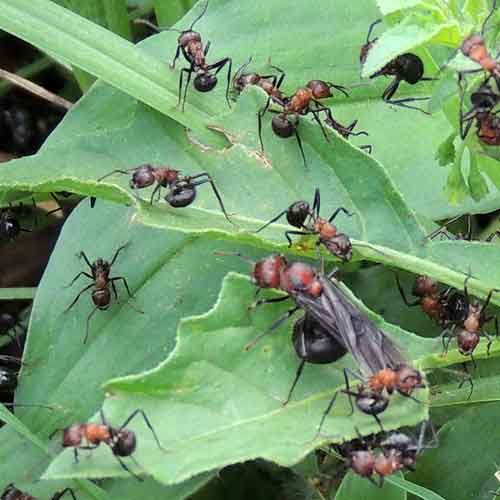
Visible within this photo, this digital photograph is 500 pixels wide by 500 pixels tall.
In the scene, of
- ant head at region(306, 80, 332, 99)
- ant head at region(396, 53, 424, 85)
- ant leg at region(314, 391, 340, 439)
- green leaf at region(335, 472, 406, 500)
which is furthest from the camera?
ant head at region(306, 80, 332, 99)

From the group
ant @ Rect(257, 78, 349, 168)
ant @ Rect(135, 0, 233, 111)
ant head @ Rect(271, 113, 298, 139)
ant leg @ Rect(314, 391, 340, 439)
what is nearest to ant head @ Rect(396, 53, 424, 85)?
ant @ Rect(257, 78, 349, 168)

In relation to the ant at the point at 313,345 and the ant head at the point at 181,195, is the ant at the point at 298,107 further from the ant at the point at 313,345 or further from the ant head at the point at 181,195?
the ant at the point at 313,345

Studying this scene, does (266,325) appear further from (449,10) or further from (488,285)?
(449,10)

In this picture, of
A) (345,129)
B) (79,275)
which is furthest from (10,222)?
(345,129)

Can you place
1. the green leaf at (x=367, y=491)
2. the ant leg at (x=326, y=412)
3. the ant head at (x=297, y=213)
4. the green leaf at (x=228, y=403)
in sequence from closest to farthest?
the green leaf at (x=228, y=403)
the ant leg at (x=326, y=412)
the green leaf at (x=367, y=491)
the ant head at (x=297, y=213)

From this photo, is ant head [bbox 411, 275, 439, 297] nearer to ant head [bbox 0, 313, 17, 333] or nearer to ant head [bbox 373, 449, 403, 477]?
ant head [bbox 373, 449, 403, 477]

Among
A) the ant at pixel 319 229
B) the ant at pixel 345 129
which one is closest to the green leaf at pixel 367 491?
the ant at pixel 319 229

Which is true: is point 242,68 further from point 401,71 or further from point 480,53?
point 480,53
